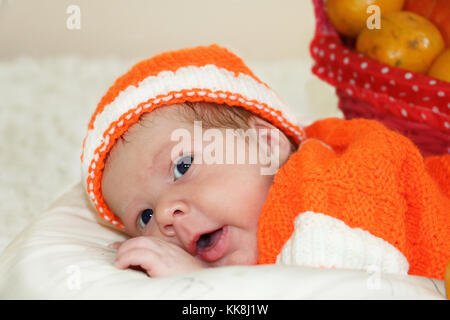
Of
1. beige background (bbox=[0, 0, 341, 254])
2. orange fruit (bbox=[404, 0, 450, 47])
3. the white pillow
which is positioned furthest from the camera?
beige background (bbox=[0, 0, 341, 254])

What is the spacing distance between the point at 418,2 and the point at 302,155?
58 centimetres

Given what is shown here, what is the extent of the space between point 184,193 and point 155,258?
130 mm

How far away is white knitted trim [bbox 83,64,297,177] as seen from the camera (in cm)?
92

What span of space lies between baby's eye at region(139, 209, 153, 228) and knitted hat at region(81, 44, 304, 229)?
75mm

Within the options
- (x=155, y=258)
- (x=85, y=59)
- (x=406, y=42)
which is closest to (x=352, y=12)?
(x=406, y=42)

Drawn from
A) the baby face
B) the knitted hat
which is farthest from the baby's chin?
the knitted hat

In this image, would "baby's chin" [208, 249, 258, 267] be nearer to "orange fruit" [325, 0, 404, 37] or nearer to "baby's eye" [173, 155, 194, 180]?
"baby's eye" [173, 155, 194, 180]

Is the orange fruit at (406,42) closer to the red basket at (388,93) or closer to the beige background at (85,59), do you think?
the red basket at (388,93)

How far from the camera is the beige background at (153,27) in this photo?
2.21 metres

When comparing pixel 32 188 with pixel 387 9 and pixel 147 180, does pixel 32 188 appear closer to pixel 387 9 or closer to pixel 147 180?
pixel 147 180

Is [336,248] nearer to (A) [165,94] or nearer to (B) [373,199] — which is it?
(B) [373,199]

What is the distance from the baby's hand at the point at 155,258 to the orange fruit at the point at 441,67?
2.11 ft

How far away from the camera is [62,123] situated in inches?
64.0
